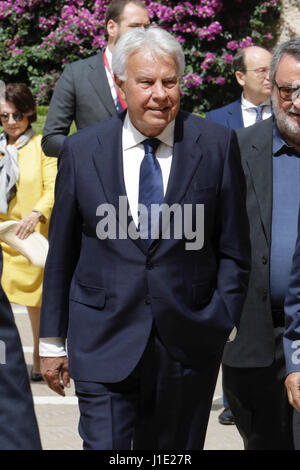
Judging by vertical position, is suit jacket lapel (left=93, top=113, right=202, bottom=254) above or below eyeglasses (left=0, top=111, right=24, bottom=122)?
above

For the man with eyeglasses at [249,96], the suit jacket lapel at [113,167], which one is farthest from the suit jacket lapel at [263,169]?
the man with eyeglasses at [249,96]

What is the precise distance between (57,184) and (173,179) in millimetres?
499

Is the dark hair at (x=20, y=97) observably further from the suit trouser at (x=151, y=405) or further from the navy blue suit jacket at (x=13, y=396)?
the navy blue suit jacket at (x=13, y=396)

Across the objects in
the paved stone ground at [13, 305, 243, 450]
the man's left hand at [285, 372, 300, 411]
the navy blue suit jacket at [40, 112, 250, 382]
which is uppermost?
the navy blue suit jacket at [40, 112, 250, 382]

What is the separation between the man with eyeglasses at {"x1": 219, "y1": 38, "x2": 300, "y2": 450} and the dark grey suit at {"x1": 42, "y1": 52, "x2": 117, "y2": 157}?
151cm

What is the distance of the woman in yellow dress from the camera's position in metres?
7.48

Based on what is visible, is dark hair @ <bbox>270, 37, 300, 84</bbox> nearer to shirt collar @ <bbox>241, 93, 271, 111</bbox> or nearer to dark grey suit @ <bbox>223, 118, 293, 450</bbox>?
dark grey suit @ <bbox>223, 118, 293, 450</bbox>

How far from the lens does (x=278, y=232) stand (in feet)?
14.7

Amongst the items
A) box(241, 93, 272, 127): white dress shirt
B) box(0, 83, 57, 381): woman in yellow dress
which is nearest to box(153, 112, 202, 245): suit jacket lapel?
box(241, 93, 272, 127): white dress shirt

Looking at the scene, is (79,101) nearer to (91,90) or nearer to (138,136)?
(91,90)

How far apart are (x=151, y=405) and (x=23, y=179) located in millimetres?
3780

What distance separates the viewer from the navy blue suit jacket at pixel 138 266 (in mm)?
3959

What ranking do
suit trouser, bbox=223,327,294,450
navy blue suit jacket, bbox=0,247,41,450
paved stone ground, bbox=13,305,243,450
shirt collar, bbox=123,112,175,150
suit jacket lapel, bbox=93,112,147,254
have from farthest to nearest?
paved stone ground, bbox=13,305,243,450 → suit trouser, bbox=223,327,294,450 → shirt collar, bbox=123,112,175,150 → suit jacket lapel, bbox=93,112,147,254 → navy blue suit jacket, bbox=0,247,41,450

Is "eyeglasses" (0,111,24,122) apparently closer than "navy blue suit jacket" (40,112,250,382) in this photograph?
No
